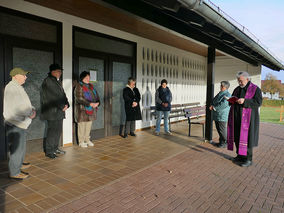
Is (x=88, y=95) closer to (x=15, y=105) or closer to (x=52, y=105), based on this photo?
(x=52, y=105)

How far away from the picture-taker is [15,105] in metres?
3.42

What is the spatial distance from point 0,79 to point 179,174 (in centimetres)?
368

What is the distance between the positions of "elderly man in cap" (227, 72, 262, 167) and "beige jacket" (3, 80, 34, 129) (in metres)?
3.66

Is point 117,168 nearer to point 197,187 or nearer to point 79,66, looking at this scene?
point 197,187

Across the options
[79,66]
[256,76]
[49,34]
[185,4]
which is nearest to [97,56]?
[79,66]

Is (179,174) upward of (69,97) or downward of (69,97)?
downward

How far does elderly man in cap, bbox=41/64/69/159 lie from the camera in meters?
4.61

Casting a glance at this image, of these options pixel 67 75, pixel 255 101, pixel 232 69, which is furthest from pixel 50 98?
pixel 232 69

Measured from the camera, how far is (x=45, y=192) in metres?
3.20

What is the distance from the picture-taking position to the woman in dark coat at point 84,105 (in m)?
5.36

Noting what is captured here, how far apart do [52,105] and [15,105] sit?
121 cm

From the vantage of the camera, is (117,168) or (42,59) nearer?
(117,168)

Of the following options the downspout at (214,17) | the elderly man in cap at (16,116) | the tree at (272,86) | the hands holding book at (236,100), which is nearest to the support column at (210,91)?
the downspout at (214,17)

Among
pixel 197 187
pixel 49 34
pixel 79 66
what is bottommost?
pixel 197 187
